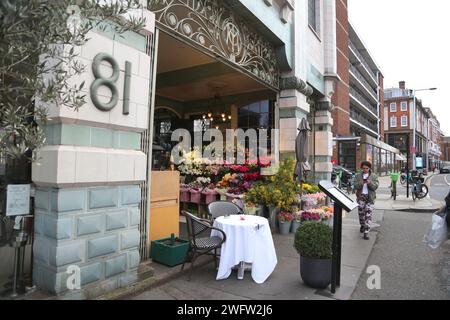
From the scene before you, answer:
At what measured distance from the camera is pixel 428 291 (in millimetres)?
4621

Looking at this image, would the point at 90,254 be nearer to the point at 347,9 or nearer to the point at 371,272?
the point at 371,272

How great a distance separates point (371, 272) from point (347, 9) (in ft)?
118

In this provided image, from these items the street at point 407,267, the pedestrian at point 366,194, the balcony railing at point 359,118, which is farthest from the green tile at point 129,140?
the balcony railing at point 359,118

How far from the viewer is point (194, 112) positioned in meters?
13.5

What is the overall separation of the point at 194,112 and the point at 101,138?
9637 millimetres

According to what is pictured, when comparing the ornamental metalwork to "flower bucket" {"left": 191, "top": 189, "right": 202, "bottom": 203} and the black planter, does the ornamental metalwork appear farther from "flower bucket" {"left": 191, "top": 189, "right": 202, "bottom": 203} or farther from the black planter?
the black planter

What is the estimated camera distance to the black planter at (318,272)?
14.5 feet

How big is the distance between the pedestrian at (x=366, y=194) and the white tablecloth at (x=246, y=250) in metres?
3.95

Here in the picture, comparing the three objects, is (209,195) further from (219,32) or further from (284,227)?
(219,32)

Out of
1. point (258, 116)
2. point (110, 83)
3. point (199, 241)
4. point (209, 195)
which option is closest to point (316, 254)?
point (199, 241)

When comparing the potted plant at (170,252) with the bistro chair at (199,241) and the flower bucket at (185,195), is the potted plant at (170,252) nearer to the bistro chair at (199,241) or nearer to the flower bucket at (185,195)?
the bistro chair at (199,241)

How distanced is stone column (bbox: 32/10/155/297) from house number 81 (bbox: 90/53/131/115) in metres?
0.02

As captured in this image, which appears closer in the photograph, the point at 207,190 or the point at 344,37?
the point at 207,190
